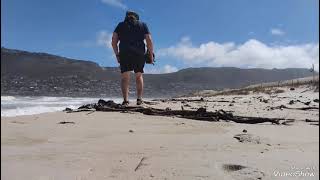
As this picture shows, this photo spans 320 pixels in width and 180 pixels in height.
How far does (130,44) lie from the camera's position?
613cm

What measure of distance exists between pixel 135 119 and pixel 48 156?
1.92 metres

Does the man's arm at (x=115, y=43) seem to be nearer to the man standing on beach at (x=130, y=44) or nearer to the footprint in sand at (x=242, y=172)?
the man standing on beach at (x=130, y=44)

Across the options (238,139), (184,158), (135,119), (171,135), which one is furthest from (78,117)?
(184,158)

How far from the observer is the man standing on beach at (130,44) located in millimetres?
6066

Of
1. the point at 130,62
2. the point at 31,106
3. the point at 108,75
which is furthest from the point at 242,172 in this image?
the point at 108,75

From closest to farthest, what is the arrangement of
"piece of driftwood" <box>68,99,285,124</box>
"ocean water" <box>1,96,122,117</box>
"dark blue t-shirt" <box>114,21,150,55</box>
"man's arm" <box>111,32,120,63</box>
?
"piece of driftwood" <box>68,99,285,124</box>
"dark blue t-shirt" <box>114,21,150,55</box>
"man's arm" <box>111,32,120,63</box>
"ocean water" <box>1,96,122,117</box>

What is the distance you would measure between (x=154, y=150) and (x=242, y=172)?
638 mm

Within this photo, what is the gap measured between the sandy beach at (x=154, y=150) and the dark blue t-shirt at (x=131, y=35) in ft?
7.16

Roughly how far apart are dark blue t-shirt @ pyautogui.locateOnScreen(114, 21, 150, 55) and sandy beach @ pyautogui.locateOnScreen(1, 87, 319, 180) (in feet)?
7.16

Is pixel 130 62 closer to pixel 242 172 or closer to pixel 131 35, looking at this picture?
pixel 131 35

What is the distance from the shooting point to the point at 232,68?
54344 mm

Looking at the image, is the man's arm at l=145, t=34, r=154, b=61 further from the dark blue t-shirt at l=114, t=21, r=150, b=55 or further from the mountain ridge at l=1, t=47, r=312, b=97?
the mountain ridge at l=1, t=47, r=312, b=97

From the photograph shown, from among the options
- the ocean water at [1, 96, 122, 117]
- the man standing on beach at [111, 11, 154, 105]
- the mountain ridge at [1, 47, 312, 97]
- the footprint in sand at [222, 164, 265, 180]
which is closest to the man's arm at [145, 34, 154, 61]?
the man standing on beach at [111, 11, 154, 105]

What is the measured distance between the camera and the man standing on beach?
19.9 feet
